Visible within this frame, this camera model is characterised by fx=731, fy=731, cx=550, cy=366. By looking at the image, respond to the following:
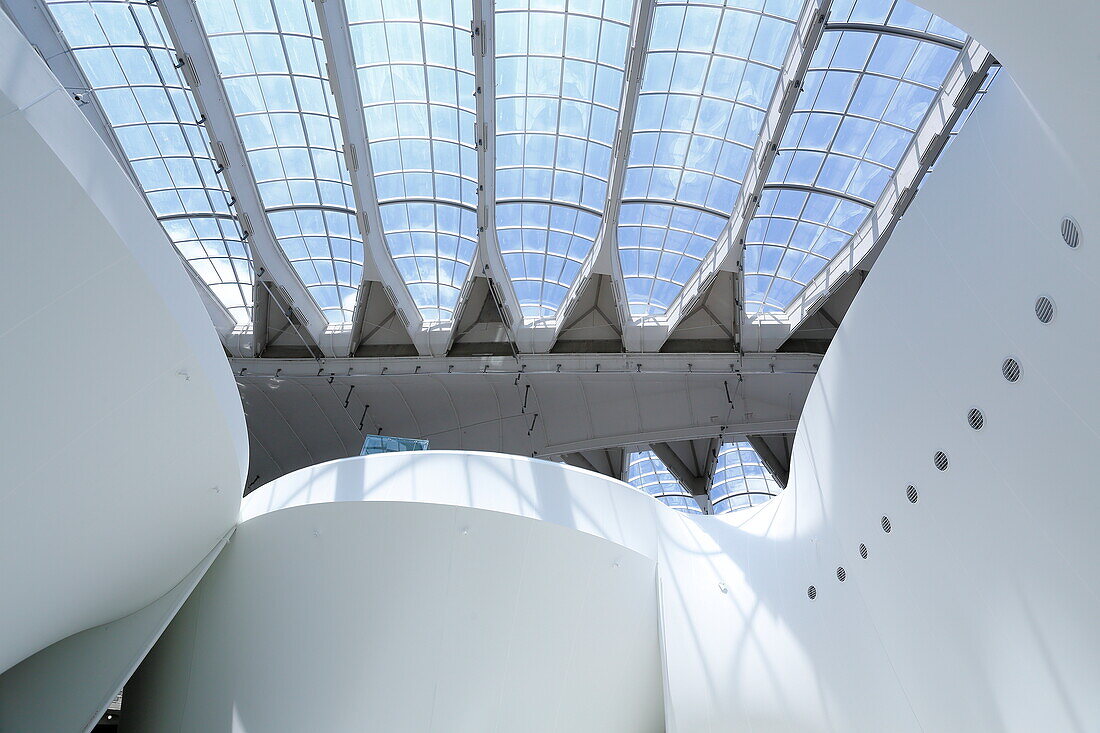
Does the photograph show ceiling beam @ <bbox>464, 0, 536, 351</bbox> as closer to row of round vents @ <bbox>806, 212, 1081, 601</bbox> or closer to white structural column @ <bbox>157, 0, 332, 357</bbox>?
white structural column @ <bbox>157, 0, 332, 357</bbox>

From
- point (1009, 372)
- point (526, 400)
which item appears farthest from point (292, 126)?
point (1009, 372)

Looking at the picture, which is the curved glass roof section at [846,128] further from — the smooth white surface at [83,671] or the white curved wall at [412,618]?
the smooth white surface at [83,671]

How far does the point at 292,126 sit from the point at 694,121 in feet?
31.7

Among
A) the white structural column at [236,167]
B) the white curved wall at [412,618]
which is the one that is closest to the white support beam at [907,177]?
the white curved wall at [412,618]

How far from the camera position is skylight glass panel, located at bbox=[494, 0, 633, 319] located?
15.2m

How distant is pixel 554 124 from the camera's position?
57.7ft

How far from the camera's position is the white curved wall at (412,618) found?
12.5 m

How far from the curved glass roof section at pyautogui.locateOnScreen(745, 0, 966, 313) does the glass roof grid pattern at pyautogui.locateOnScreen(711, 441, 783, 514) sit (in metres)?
13.1

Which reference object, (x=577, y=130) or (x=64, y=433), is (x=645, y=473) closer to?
(x=577, y=130)

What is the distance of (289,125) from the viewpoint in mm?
17750

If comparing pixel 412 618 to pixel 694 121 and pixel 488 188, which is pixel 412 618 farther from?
pixel 694 121

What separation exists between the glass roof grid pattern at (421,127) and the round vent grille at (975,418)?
1226cm

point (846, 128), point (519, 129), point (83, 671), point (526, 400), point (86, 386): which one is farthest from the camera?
point (526, 400)

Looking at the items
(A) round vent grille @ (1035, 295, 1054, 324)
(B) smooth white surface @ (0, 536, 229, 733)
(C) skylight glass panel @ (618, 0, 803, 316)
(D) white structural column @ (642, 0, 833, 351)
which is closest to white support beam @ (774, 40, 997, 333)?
(D) white structural column @ (642, 0, 833, 351)
